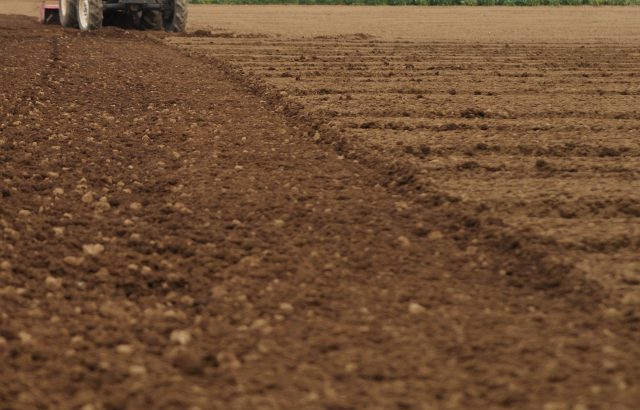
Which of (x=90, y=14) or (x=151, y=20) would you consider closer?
(x=90, y=14)

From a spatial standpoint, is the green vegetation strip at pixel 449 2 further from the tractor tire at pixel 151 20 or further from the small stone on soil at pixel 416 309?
the small stone on soil at pixel 416 309

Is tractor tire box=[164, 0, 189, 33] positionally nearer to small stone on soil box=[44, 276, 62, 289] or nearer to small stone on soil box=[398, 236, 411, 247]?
small stone on soil box=[398, 236, 411, 247]

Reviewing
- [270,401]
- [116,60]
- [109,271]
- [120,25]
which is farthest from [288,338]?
[120,25]

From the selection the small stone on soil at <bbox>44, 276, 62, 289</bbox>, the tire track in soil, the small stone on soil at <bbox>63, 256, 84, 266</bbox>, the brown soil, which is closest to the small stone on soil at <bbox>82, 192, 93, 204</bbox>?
the brown soil

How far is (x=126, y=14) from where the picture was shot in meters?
16.7

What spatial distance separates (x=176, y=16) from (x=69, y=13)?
→ 1.68 meters

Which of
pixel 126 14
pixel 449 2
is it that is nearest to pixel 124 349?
pixel 126 14

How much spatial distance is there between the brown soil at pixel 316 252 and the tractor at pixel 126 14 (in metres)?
6.48

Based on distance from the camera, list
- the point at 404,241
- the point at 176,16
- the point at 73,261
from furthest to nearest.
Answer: the point at 176,16 < the point at 404,241 < the point at 73,261

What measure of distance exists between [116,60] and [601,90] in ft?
17.8

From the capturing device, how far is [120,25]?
54.3 ft

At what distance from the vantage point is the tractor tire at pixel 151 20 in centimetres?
1639

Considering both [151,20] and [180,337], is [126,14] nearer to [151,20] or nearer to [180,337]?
[151,20]

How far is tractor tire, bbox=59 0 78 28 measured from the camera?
15062 mm
